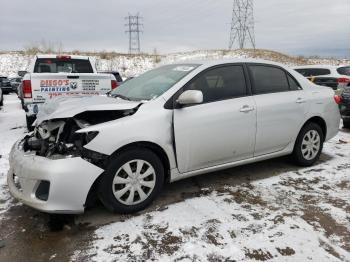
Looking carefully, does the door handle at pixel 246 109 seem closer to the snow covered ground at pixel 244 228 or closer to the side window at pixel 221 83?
the side window at pixel 221 83

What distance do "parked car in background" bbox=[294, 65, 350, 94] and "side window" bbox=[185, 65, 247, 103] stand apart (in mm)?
8316

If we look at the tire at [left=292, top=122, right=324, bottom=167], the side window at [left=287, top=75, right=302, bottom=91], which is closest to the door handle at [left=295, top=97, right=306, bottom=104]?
the side window at [left=287, top=75, right=302, bottom=91]

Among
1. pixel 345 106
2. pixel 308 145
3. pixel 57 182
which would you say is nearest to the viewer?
pixel 57 182

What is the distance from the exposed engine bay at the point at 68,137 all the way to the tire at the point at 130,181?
0.62ft

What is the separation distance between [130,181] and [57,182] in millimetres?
739

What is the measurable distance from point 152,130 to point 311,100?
A: 2685 millimetres

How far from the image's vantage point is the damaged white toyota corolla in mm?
3289

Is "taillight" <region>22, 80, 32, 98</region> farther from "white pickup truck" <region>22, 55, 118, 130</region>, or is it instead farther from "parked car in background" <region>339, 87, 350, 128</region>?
"parked car in background" <region>339, 87, 350, 128</region>

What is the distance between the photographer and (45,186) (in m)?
3.23

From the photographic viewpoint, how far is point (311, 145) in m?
5.18

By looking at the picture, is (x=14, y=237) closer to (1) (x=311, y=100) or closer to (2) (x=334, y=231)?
(2) (x=334, y=231)

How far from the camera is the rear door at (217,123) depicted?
386 centimetres

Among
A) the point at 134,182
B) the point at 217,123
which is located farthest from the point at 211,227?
Answer: the point at 217,123

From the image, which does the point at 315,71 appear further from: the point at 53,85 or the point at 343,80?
the point at 53,85
